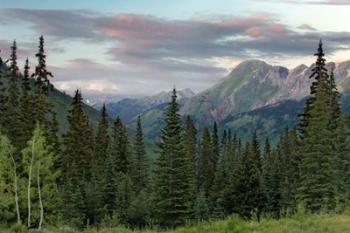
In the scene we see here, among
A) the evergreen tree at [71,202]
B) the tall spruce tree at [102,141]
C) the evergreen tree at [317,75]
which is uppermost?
the evergreen tree at [317,75]

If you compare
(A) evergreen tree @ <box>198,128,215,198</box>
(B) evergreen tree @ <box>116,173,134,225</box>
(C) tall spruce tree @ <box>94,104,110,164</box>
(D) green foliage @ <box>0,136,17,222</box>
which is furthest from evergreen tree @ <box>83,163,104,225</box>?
(A) evergreen tree @ <box>198,128,215,198</box>

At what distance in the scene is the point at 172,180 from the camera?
66.2 m

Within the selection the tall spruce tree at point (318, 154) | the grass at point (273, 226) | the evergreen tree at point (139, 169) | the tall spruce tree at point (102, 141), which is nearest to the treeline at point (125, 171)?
the tall spruce tree at point (318, 154)

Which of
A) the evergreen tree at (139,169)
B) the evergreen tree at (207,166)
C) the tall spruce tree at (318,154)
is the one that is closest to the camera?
the tall spruce tree at (318,154)

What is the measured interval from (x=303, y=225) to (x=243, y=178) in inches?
2582

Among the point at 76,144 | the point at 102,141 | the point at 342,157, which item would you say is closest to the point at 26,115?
the point at 76,144

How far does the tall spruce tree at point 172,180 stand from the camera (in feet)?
213

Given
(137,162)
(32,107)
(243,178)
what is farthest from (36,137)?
(137,162)

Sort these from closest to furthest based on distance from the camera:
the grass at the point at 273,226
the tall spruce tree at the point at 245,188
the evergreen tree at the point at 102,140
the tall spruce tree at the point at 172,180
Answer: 1. the grass at the point at 273,226
2. the tall spruce tree at the point at 172,180
3. the tall spruce tree at the point at 245,188
4. the evergreen tree at the point at 102,140

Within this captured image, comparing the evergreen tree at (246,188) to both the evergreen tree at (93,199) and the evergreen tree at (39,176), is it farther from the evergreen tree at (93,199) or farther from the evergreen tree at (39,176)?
the evergreen tree at (39,176)

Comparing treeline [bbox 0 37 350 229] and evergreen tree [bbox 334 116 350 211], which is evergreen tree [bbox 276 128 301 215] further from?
evergreen tree [bbox 334 116 350 211]

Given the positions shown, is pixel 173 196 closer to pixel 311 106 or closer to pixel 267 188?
pixel 311 106

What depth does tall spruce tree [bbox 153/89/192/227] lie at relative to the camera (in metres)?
64.9

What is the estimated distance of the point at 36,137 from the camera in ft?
182
